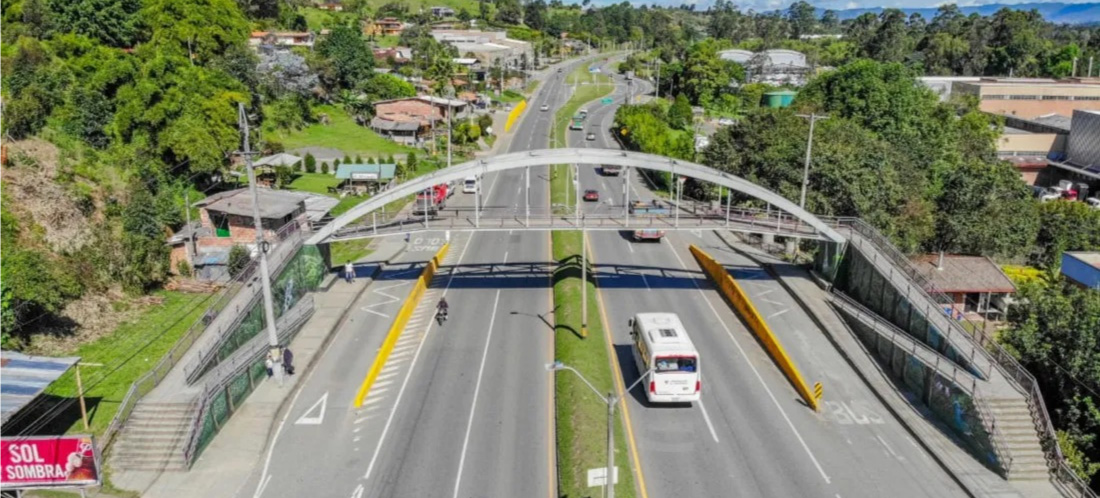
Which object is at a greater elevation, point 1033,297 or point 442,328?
point 1033,297

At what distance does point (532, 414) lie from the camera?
3347 cm

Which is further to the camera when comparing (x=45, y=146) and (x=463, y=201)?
(x=463, y=201)

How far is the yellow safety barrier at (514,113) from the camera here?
121 m

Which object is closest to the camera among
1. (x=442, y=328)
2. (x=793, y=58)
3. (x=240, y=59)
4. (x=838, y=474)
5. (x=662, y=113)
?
(x=838, y=474)

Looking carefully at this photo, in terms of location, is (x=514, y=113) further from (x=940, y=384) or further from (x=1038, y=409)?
(x=1038, y=409)

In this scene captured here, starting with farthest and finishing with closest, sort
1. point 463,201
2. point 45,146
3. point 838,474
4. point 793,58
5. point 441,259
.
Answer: point 793,58 < point 463,201 < point 45,146 < point 441,259 < point 838,474

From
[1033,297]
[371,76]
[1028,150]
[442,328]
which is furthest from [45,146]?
[1028,150]

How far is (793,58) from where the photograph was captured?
170000 mm

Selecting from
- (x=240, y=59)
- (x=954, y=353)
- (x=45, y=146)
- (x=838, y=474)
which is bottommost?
(x=838, y=474)

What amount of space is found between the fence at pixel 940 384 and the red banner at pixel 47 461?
31.8 metres

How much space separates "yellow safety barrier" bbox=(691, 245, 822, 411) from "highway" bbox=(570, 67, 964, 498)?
1.57 ft

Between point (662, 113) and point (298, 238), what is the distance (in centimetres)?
7856

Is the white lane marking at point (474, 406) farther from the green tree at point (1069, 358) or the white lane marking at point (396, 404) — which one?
the green tree at point (1069, 358)

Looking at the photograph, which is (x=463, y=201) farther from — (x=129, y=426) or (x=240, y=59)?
(x=129, y=426)
